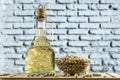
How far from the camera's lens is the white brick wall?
233 cm

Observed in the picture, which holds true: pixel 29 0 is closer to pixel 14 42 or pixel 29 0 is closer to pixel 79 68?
pixel 14 42

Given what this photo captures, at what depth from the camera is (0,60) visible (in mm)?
2330

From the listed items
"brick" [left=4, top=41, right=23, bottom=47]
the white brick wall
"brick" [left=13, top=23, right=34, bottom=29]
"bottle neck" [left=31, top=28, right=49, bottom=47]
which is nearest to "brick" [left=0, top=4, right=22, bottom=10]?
the white brick wall

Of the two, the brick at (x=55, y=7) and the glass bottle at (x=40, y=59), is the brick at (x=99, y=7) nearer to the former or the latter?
the brick at (x=55, y=7)

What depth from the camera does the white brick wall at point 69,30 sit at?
2330 millimetres

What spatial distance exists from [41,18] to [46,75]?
0.66 feet

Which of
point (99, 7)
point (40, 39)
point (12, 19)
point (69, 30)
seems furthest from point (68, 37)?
point (40, 39)

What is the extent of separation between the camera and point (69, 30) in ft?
7.70

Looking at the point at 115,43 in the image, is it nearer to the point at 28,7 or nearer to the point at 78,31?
the point at 78,31

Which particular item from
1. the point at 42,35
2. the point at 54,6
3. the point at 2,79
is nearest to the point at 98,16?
the point at 54,6

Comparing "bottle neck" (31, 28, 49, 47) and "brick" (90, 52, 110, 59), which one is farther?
"brick" (90, 52, 110, 59)

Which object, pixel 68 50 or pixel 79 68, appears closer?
pixel 79 68

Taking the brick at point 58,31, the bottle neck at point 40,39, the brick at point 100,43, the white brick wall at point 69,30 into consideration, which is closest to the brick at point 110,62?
the white brick wall at point 69,30

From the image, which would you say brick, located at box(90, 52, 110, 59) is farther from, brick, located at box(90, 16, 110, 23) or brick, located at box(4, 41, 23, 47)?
brick, located at box(4, 41, 23, 47)
